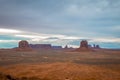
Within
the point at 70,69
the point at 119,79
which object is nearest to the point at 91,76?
the point at 119,79

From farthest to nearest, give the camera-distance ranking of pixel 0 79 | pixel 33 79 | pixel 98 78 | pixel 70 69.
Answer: pixel 70 69, pixel 98 78, pixel 33 79, pixel 0 79

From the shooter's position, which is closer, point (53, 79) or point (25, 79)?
point (25, 79)

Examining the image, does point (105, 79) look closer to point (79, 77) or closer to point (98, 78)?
point (98, 78)

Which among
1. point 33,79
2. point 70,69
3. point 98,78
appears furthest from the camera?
point 70,69

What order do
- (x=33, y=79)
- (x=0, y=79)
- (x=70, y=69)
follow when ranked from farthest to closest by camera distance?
(x=70, y=69)
(x=33, y=79)
(x=0, y=79)

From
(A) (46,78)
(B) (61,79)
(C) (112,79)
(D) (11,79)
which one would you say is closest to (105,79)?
(C) (112,79)

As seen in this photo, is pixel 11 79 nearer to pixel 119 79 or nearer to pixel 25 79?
pixel 25 79

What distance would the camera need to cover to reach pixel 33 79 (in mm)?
47188

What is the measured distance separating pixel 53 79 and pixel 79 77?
659cm

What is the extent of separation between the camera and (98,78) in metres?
50.9

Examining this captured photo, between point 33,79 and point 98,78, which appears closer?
point 33,79

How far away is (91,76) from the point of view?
53.2 meters

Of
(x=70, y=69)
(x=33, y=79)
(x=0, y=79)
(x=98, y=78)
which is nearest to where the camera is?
(x=0, y=79)

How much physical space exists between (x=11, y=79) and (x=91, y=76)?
19441 millimetres
